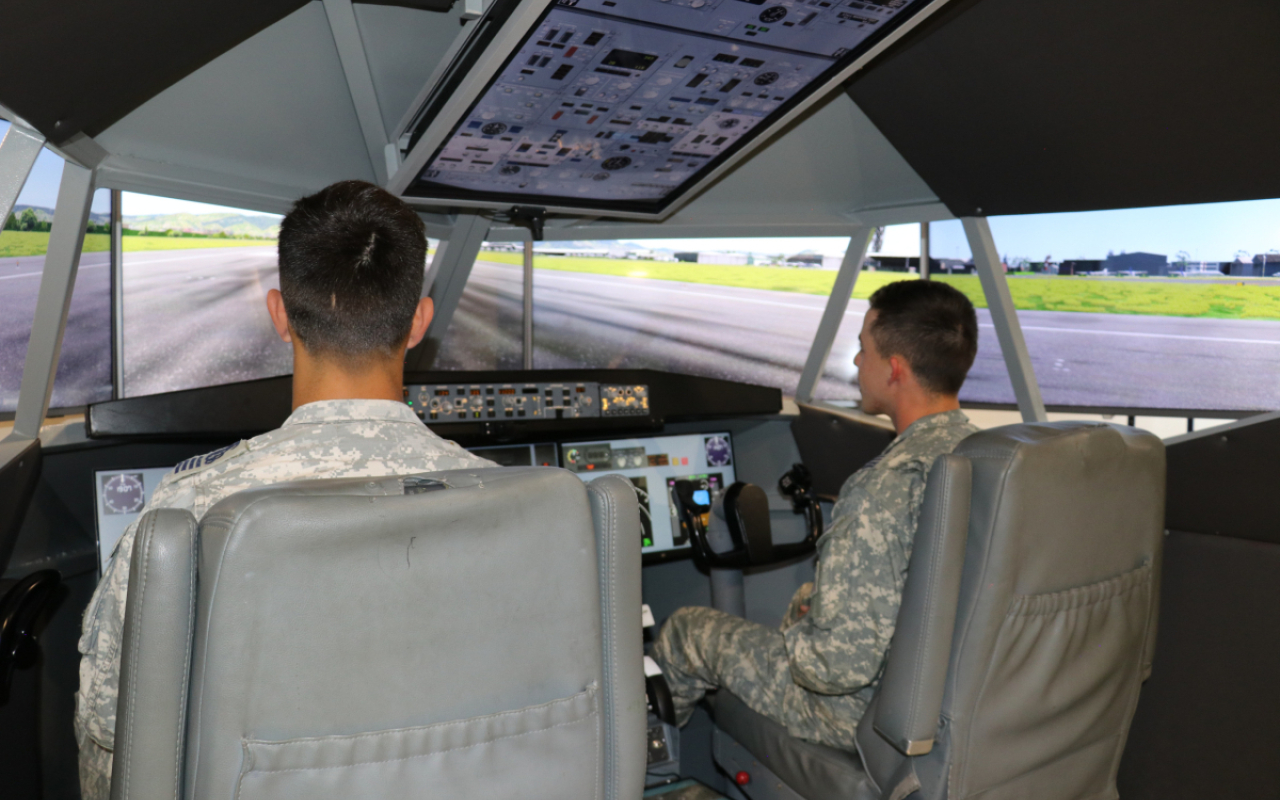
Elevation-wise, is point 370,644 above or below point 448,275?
below

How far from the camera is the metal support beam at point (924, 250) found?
2.72 m

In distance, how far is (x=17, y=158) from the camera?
4.32ft

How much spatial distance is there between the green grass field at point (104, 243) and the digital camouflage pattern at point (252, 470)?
0.95 m

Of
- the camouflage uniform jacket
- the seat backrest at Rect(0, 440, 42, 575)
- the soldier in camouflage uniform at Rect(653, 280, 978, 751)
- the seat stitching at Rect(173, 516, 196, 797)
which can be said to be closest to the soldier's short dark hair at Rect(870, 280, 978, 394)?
the soldier in camouflage uniform at Rect(653, 280, 978, 751)

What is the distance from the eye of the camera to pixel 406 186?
1767mm

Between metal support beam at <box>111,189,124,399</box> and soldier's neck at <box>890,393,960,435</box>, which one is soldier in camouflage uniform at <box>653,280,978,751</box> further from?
metal support beam at <box>111,189,124,399</box>

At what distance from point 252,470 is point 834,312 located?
7.18ft

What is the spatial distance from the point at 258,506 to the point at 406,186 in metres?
1.21

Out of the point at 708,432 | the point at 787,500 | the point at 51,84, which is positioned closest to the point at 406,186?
the point at 51,84

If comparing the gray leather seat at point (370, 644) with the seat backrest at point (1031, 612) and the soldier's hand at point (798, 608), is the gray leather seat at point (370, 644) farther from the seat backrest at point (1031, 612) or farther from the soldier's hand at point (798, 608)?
the soldier's hand at point (798, 608)

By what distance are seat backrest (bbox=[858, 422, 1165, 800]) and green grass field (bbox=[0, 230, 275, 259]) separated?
1.68m

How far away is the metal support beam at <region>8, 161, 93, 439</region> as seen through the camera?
62.7 inches

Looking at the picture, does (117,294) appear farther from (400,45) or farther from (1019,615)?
(1019,615)

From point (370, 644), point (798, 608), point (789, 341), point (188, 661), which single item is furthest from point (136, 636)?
point (789, 341)
